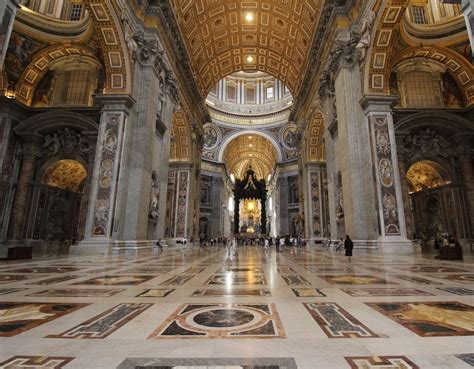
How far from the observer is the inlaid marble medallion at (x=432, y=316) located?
1.73 metres

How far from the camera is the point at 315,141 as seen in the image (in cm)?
1912

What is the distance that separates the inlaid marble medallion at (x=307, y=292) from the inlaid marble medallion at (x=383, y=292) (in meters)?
0.32

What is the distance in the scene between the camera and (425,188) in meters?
15.4

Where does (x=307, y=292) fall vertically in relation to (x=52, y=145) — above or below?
below

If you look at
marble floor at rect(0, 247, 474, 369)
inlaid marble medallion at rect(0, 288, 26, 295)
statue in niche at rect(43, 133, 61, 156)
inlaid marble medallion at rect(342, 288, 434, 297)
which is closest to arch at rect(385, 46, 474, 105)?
inlaid marble medallion at rect(342, 288, 434, 297)

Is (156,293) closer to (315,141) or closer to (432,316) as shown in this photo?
(432,316)

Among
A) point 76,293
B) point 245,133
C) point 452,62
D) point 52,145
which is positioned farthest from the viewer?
point 245,133

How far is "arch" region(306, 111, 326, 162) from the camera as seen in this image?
18491 millimetres

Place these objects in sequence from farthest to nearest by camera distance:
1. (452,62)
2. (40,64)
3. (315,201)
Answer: (315,201), (40,64), (452,62)

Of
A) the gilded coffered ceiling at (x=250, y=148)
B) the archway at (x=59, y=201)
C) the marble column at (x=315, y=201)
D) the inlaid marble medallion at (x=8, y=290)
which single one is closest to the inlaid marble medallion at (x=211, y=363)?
the inlaid marble medallion at (x=8, y=290)

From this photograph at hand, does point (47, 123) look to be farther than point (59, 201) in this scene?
No

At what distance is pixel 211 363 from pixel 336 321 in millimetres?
1134

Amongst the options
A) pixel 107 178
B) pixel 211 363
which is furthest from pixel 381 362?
pixel 107 178

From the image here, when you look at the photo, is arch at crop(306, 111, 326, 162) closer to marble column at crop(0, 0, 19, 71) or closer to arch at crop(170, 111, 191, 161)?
arch at crop(170, 111, 191, 161)
